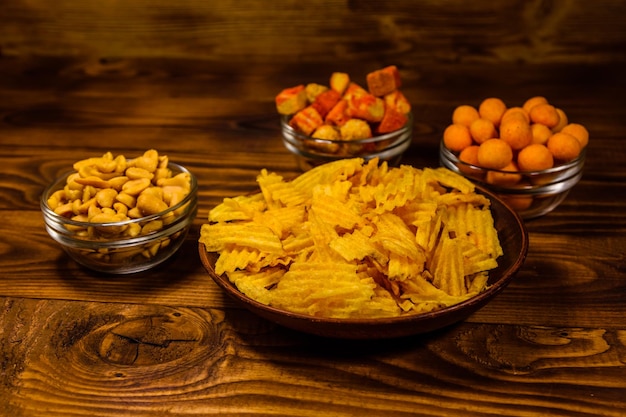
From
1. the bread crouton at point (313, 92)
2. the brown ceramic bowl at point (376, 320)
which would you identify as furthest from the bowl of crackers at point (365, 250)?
the bread crouton at point (313, 92)

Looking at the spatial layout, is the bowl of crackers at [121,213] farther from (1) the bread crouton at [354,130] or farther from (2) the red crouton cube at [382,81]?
(2) the red crouton cube at [382,81]

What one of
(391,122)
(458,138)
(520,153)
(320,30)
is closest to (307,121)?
(391,122)

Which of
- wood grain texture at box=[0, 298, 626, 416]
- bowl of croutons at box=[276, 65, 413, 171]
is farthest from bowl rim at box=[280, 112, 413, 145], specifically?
wood grain texture at box=[0, 298, 626, 416]

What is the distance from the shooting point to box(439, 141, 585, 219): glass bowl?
44.3 inches

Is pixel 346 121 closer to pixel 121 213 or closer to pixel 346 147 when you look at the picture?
pixel 346 147

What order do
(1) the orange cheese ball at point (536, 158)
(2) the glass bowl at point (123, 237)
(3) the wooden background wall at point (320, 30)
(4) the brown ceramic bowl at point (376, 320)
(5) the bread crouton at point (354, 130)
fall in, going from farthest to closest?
(3) the wooden background wall at point (320, 30)
(5) the bread crouton at point (354, 130)
(1) the orange cheese ball at point (536, 158)
(2) the glass bowl at point (123, 237)
(4) the brown ceramic bowl at point (376, 320)

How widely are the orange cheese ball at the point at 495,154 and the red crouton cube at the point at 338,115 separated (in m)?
0.26

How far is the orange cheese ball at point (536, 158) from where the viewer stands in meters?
1.11

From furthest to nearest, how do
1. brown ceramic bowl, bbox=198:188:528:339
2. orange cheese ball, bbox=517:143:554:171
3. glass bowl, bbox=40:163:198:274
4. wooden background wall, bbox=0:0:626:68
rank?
wooden background wall, bbox=0:0:626:68 < orange cheese ball, bbox=517:143:554:171 < glass bowl, bbox=40:163:198:274 < brown ceramic bowl, bbox=198:188:528:339

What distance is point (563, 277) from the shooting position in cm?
104

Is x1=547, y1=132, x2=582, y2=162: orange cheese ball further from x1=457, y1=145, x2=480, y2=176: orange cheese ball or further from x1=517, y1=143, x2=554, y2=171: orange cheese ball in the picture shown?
x1=457, y1=145, x2=480, y2=176: orange cheese ball

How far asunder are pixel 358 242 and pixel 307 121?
457mm

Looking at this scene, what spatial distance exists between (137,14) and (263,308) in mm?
1543

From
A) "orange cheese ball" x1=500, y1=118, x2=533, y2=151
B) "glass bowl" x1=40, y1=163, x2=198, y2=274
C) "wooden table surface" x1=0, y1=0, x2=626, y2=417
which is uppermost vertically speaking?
"orange cheese ball" x1=500, y1=118, x2=533, y2=151
